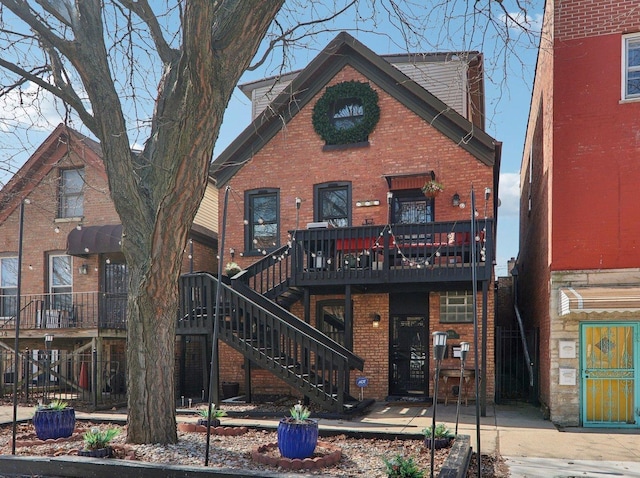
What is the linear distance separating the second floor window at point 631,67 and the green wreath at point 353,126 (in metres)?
5.68

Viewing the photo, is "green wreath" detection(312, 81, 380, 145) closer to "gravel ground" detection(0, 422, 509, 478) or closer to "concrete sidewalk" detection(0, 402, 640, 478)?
"concrete sidewalk" detection(0, 402, 640, 478)

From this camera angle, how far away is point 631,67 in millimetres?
11180


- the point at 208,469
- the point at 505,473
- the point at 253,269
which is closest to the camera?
the point at 208,469

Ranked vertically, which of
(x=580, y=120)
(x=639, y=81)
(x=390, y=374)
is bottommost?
(x=390, y=374)

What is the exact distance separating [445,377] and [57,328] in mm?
9409

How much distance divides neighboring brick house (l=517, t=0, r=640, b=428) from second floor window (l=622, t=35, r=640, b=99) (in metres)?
0.02

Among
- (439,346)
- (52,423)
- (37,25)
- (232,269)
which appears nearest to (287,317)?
(232,269)

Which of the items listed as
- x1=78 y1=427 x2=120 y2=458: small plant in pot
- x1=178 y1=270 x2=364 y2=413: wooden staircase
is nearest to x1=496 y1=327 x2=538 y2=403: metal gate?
x1=178 y1=270 x2=364 y2=413: wooden staircase

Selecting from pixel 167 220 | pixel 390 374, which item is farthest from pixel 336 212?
pixel 167 220

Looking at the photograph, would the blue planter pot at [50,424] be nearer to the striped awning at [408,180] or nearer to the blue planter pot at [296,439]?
the blue planter pot at [296,439]

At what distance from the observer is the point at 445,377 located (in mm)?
13062

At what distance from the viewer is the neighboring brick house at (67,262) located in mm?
15883

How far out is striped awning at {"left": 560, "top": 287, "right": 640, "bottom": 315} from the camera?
401 inches

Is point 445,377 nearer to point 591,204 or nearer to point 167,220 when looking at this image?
point 591,204
